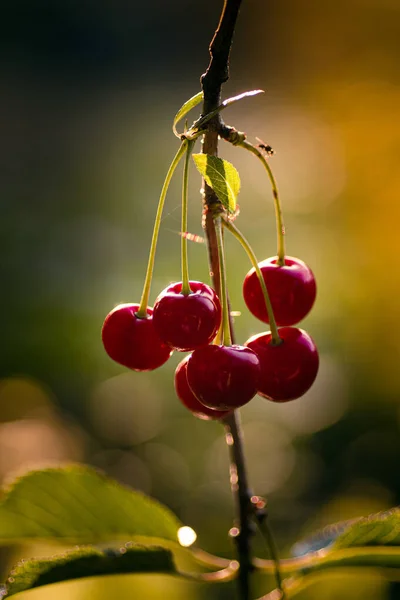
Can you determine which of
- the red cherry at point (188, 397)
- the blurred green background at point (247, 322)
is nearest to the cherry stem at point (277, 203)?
the red cherry at point (188, 397)

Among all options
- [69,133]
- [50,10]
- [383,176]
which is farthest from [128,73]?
[383,176]

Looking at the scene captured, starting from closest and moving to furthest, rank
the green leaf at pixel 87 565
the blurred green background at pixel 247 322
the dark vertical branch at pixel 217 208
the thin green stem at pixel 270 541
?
the dark vertical branch at pixel 217 208, the green leaf at pixel 87 565, the thin green stem at pixel 270 541, the blurred green background at pixel 247 322

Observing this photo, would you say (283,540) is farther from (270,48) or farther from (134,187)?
(270,48)

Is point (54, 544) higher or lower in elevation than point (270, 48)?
lower

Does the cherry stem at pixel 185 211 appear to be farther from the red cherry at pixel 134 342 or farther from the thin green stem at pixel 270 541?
the thin green stem at pixel 270 541

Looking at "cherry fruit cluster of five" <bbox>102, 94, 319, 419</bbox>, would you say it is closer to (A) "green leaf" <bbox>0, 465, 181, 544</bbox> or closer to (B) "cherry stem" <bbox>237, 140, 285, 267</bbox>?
(B) "cherry stem" <bbox>237, 140, 285, 267</bbox>

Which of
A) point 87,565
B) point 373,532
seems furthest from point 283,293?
point 87,565
